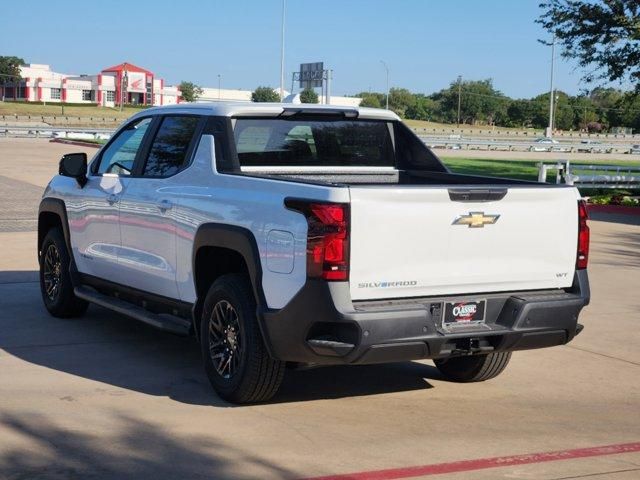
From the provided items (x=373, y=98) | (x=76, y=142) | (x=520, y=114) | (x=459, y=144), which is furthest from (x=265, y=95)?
(x=76, y=142)

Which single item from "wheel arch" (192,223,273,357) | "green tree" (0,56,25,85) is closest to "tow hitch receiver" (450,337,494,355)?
"wheel arch" (192,223,273,357)

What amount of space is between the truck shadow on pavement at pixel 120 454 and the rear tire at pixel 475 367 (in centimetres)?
225

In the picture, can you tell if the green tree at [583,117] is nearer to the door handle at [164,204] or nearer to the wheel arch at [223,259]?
the door handle at [164,204]

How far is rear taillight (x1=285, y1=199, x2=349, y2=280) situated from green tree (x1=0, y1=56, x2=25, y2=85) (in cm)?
14543

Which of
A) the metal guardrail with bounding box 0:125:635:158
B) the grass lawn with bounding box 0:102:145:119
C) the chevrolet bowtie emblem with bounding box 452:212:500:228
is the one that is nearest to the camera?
the chevrolet bowtie emblem with bounding box 452:212:500:228

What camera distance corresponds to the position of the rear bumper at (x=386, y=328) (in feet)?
19.2

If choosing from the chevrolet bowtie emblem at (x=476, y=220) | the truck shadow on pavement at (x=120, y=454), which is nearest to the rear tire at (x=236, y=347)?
the truck shadow on pavement at (x=120, y=454)

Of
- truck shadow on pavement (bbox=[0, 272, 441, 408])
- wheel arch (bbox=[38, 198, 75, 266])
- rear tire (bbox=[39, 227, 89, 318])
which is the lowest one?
truck shadow on pavement (bbox=[0, 272, 441, 408])

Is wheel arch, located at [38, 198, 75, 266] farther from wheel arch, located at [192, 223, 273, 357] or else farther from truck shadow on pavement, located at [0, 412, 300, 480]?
truck shadow on pavement, located at [0, 412, 300, 480]

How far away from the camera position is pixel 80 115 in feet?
371

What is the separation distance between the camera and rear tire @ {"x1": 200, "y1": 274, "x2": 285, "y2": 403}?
6.36m

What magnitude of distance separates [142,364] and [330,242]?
2544 millimetres

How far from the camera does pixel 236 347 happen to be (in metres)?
6.57

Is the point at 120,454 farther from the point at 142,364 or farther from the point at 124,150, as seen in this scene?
the point at 124,150
